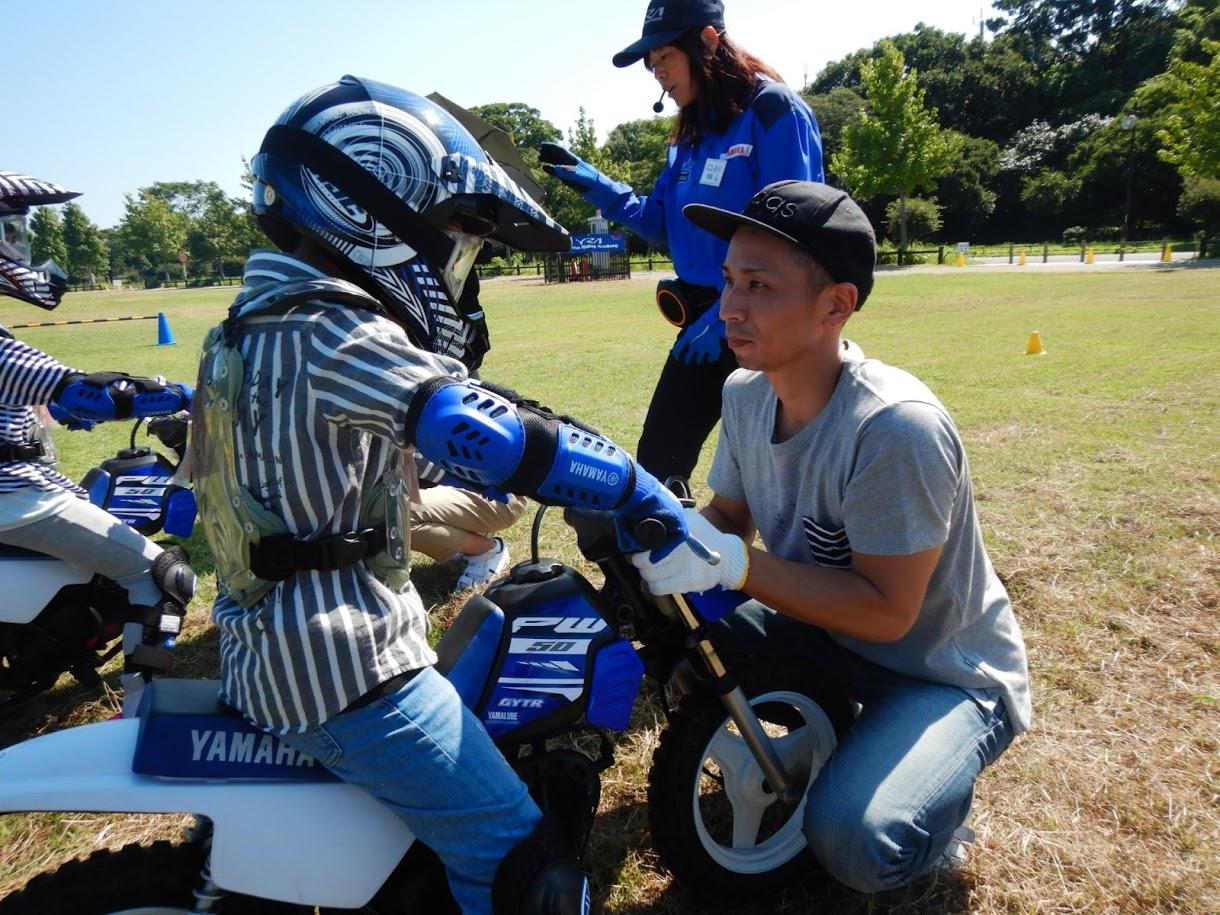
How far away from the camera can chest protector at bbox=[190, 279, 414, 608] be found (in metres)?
1.68

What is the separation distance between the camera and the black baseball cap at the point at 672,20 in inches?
144

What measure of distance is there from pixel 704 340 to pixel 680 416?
39cm

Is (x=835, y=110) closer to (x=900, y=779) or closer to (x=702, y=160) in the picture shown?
(x=702, y=160)

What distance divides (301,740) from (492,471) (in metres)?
0.71

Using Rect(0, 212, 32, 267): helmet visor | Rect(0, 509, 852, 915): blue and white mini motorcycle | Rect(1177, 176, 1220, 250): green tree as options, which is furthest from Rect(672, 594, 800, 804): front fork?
Rect(1177, 176, 1220, 250): green tree

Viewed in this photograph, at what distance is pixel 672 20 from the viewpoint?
3684mm

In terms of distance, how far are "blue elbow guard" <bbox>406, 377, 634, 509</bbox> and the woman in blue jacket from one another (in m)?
2.02

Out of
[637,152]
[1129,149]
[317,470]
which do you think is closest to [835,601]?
[317,470]

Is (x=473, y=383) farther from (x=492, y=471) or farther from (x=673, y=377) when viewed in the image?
(x=673, y=377)

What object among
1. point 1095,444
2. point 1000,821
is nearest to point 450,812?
point 1000,821

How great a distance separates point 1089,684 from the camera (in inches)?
140

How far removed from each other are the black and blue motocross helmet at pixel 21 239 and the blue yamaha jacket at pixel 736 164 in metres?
2.64

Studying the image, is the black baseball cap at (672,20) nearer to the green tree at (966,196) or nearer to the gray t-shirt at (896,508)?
the gray t-shirt at (896,508)

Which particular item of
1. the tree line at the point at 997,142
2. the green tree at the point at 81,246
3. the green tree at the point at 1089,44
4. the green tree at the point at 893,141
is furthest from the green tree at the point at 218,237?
the green tree at the point at 1089,44
